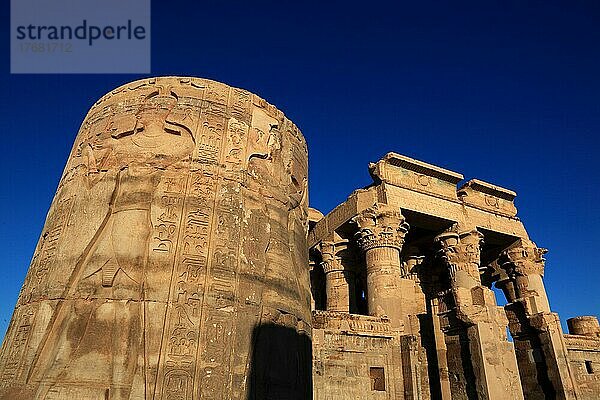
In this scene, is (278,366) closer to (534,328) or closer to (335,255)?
(335,255)

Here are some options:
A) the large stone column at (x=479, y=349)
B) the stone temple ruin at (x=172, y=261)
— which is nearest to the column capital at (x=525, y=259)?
the large stone column at (x=479, y=349)

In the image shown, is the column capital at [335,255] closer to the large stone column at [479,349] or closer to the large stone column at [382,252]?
the large stone column at [382,252]

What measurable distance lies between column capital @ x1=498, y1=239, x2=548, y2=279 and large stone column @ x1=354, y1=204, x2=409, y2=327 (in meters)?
5.92

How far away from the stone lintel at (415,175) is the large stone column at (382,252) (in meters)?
1.36

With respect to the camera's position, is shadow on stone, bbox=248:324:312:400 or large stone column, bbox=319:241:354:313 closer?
shadow on stone, bbox=248:324:312:400

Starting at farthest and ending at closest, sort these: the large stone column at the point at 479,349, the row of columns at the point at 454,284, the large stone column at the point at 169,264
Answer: the row of columns at the point at 454,284 < the large stone column at the point at 479,349 < the large stone column at the point at 169,264

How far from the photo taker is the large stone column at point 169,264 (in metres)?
3.39

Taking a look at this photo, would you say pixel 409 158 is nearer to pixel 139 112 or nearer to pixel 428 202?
pixel 428 202

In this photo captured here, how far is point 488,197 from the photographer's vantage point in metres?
18.3

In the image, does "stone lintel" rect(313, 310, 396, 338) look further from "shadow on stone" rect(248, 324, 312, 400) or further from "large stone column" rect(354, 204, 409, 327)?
"shadow on stone" rect(248, 324, 312, 400)

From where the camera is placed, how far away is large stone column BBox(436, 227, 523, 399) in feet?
38.2

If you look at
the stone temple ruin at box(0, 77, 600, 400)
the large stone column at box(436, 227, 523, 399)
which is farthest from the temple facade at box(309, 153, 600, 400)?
the stone temple ruin at box(0, 77, 600, 400)

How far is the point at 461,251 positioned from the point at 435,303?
3070mm

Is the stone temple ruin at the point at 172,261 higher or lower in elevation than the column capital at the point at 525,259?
lower
